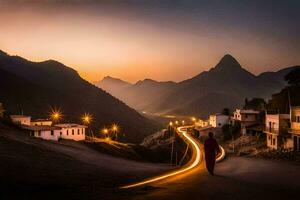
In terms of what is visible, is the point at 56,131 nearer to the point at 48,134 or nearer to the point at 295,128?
the point at 48,134

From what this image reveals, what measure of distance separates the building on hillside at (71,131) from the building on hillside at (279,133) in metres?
42.0

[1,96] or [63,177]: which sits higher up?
[1,96]

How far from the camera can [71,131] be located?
86.4 metres

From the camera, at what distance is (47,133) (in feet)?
256

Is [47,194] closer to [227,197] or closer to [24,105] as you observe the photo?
[227,197]

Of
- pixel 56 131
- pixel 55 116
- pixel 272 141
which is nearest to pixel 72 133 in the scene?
pixel 56 131

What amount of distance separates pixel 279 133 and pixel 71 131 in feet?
149

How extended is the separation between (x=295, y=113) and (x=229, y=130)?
127 feet

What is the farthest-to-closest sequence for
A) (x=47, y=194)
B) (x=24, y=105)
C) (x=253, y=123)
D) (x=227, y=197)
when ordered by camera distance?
(x=24, y=105)
(x=253, y=123)
(x=47, y=194)
(x=227, y=197)

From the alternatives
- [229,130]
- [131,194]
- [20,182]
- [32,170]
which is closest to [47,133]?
[229,130]

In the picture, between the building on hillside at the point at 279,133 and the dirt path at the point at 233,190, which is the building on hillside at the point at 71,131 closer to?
the building on hillside at the point at 279,133

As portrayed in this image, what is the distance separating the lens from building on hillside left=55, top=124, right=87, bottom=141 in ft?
277

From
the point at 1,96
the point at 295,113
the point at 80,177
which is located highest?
the point at 1,96

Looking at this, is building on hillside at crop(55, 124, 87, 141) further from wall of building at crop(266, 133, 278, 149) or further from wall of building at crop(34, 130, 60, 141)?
wall of building at crop(266, 133, 278, 149)
